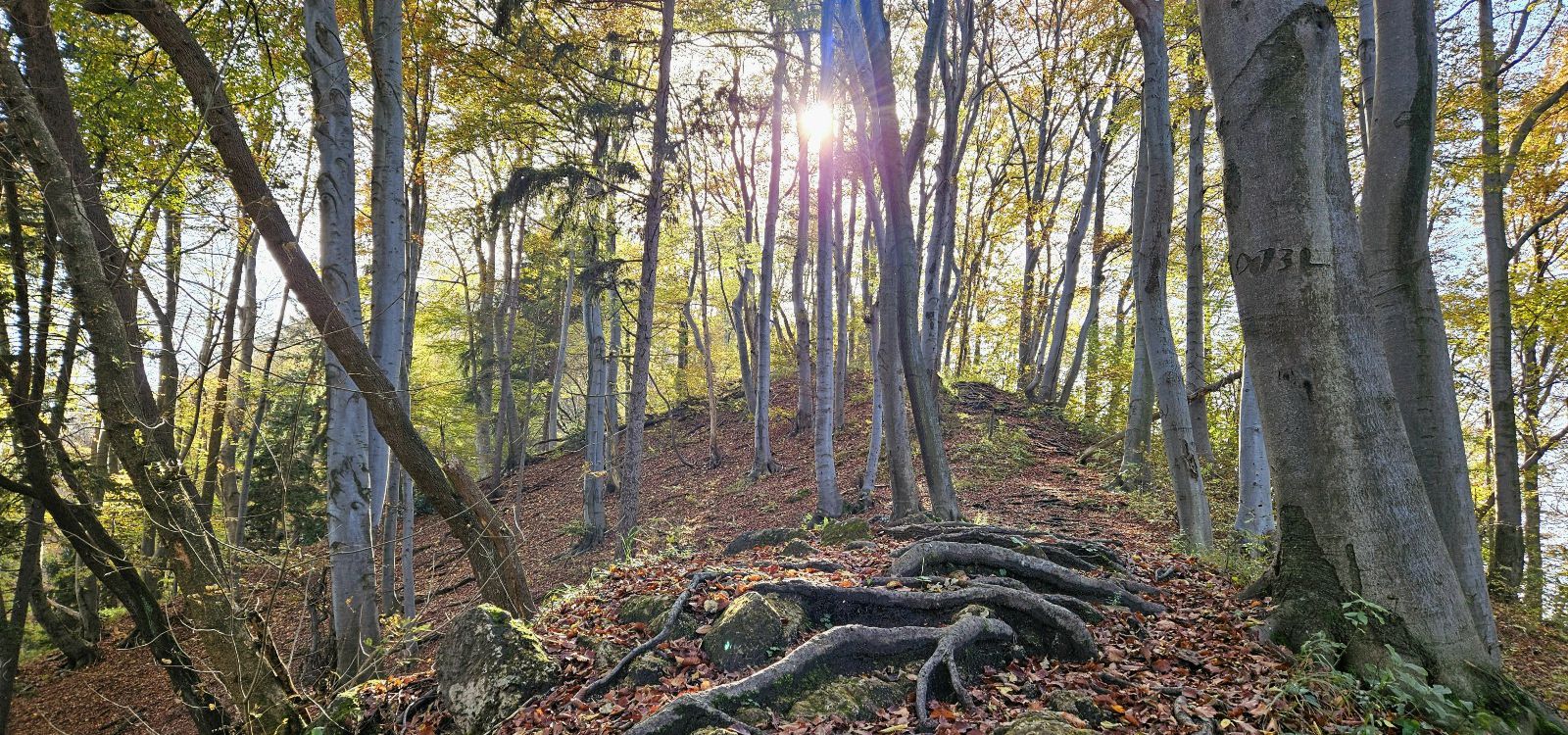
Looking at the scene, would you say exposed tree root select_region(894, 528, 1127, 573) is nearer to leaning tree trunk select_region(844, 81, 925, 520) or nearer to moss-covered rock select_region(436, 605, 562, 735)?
leaning tree trunk select_region(844, 81, 925, 520)

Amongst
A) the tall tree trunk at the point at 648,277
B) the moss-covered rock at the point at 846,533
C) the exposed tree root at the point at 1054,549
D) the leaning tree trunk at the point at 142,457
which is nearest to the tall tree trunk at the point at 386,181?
the leaning tree trunk at the point at 142,457

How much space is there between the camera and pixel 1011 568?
4.71m

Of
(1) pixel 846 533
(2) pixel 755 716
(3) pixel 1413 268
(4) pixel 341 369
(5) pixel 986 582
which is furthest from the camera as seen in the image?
(1) pixel 846 533

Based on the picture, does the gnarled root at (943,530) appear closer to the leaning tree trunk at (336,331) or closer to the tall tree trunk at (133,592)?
the leaning tree trunk at (336,331)

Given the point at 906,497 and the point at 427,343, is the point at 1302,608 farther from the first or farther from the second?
the point at 427,343

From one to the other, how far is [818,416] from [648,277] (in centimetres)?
357

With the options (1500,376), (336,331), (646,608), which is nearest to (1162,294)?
(1500,376)

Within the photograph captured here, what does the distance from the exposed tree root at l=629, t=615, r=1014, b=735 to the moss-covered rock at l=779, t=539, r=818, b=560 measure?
192 centimetres

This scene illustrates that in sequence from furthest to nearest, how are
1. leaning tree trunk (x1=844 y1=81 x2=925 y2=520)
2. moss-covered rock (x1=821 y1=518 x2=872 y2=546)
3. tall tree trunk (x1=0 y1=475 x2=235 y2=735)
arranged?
leaning tree trunk (x1=844 y1=81 x2=925 y2=520) → moss-covered rock (x1=821 y1=518 x2=872 y2=546) → tall tree trunk (x1=0 y1=475 x2=235 y2=735)

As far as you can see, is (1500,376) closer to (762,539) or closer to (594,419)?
(762,539)

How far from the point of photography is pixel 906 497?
8.33 m

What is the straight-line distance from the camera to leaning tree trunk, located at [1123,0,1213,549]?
6.51 metres

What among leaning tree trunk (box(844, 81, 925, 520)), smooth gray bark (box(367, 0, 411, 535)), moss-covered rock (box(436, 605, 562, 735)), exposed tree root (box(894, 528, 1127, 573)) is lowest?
moss-covered rock (box(436, 605, 562, 735))

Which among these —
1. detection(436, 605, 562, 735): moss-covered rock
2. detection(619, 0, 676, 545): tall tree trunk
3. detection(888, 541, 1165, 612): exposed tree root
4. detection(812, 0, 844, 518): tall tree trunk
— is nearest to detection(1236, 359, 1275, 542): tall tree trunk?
detection(888, 541, 1165, 612): exposed tree root
